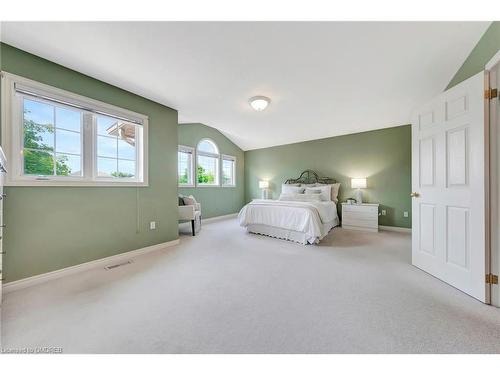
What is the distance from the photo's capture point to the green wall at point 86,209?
2027 millimetres

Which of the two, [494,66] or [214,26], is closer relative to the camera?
[494,66]

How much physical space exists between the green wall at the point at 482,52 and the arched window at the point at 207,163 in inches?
204

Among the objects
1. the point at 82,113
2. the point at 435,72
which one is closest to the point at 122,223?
the point at 82,113

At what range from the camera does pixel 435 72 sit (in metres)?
2.55

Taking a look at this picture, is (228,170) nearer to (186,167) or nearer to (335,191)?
(186,167)

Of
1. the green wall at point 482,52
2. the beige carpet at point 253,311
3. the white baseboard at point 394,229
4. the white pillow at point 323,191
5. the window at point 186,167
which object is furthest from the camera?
the window at point 186,167

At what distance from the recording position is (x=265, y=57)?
2.25 meters

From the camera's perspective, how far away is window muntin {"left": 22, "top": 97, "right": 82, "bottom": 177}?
7.03ft

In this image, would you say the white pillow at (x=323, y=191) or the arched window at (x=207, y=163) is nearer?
the white pillow at (x=323, y=191)

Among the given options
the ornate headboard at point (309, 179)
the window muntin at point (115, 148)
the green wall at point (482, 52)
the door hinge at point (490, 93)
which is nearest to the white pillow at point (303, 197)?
the ornate headboard at point (309, 179)

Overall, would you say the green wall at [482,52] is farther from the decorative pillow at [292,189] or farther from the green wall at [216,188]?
the green wall at [216,188]

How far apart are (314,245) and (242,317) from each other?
2.27m

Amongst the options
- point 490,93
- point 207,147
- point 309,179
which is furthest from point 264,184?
point 490,93
